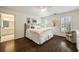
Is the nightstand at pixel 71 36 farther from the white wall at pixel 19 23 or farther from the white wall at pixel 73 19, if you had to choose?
the white wall at pixel 19 23

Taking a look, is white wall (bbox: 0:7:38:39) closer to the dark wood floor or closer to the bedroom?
the bedroom

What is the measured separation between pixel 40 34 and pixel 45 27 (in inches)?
8.4

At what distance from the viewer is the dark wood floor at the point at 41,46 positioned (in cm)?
148

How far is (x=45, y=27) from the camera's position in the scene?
1.59 metres

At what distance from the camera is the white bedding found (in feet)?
5.32

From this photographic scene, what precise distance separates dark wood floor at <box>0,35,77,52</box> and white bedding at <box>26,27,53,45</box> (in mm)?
120

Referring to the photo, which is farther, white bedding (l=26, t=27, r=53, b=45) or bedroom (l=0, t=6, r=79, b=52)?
white bedding (l=26, t=27, r=53, b=45)

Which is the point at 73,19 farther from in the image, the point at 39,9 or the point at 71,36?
the point at 39,9

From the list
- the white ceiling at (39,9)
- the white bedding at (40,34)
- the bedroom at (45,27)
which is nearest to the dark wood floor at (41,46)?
the bedroom at (45,27)

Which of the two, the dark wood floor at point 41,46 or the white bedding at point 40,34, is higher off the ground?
the white bedding at point 40,34

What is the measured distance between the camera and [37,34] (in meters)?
1.68

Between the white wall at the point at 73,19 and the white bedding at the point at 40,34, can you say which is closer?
the white wall at the point at 73,19

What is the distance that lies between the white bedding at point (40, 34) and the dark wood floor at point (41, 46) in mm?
120

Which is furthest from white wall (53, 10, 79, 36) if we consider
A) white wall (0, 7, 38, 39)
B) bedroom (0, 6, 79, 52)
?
white wall (0, 7, 38, 39)
